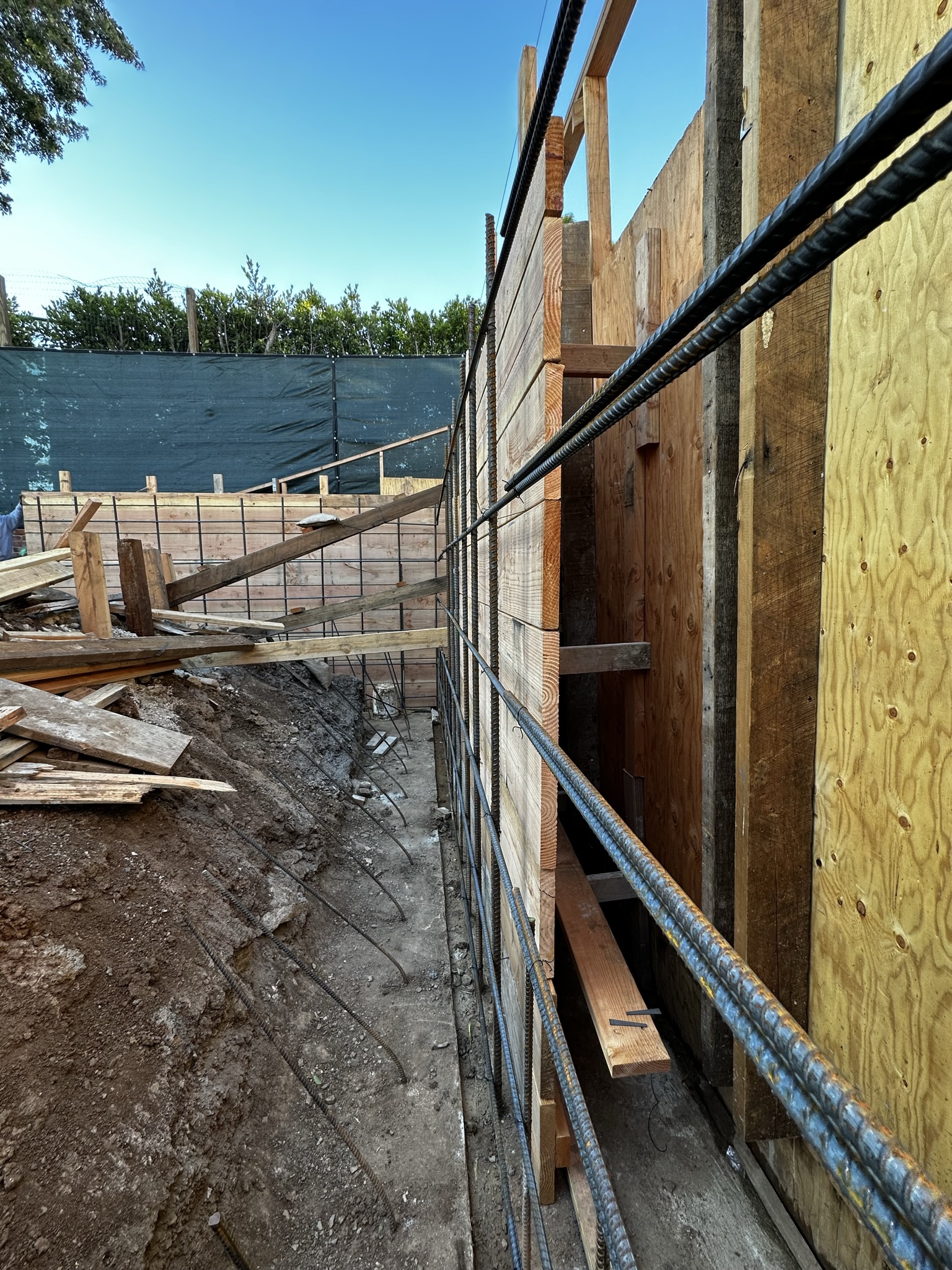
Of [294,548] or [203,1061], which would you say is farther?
[294,548]

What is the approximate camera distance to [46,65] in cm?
1130

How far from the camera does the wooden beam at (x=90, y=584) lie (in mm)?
4492

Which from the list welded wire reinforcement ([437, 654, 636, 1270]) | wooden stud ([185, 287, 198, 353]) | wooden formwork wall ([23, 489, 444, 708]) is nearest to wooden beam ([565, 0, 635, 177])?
welded wire reinforcement ([437, 654, 636, 1270])

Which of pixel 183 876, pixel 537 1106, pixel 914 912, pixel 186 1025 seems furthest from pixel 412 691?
pixel 914 912

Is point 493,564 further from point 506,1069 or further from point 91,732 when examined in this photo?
point 91,732

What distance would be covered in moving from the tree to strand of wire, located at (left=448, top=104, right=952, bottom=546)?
16.3m

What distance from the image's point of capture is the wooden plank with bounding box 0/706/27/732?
3.07 metres

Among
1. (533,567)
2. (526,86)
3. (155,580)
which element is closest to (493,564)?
(533,567)

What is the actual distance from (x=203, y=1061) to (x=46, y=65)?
16531 millimetres

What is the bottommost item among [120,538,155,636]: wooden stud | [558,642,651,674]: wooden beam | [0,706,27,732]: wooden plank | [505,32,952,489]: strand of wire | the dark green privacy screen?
[0,706,27,732]: wooden plank

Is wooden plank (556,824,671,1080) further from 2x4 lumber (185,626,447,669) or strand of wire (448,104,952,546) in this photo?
2x4 lumber (185,626,447,669)

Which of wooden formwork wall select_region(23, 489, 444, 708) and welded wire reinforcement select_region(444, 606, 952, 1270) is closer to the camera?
welded wire reinforcement select_region(444, 606, 952, 1270)

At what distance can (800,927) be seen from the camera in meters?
1.60

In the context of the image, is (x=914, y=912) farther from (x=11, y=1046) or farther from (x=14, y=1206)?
(x=11, y=1046)
